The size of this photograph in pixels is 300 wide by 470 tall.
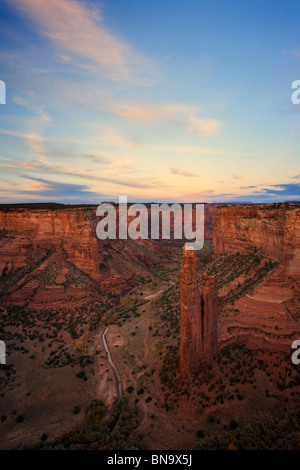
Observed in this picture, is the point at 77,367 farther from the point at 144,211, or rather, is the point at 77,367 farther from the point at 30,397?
the point at 144,211

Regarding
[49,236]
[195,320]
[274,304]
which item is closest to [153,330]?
[195,320]

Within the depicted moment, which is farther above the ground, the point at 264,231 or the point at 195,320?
the point at 264,231

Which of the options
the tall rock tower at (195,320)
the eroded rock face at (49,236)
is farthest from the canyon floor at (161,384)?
the eroded rock face at (49,236)

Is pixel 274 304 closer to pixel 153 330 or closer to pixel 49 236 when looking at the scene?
pixel 153 330

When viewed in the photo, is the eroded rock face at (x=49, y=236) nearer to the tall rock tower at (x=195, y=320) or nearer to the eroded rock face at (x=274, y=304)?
the eroded rock face at (x=274, y=304)

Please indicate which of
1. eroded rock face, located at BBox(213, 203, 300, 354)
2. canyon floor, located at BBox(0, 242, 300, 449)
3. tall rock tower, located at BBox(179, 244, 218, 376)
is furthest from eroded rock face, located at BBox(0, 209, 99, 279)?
tall rock tower, located at BBox(179, 244, 218, 376)

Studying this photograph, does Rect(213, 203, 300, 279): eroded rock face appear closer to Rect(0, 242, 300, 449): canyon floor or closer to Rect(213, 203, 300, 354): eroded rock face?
Rect(213, 203, 300, 354): eroded rock face
